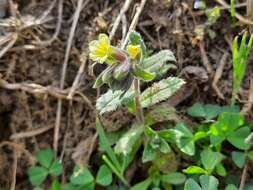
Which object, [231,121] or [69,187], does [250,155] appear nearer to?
[231,121]

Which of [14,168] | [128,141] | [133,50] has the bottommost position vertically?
[14,168]

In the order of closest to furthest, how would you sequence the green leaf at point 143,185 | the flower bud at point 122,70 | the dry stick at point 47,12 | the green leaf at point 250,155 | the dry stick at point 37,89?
the flower bud at point 122,70, the green leaf at point 250,155, the green leaf at point 143,185, the dry stick at point 37,89, the dry stick at point 47,12

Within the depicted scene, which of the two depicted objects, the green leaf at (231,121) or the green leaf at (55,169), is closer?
the green leaf at (231,121)

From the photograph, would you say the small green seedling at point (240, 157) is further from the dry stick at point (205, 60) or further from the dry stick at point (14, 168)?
the dry stick at point (14, 168)

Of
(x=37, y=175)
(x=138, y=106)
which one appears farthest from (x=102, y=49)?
(x=37, y=175)

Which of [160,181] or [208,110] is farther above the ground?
[208,110]

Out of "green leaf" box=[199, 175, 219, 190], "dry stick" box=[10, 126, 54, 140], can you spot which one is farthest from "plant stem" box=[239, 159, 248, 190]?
"dry stick" box=[10, 126, 54, 140]

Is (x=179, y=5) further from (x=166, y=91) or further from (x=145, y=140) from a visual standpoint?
(x=145, y=140)

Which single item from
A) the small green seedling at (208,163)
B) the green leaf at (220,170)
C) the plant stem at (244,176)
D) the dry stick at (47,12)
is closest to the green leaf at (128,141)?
the small green seedling at (208,163)
